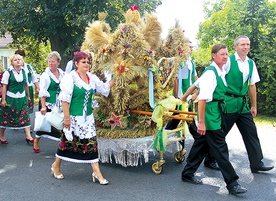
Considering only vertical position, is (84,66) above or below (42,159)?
above

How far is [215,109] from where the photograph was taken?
4.43 meters

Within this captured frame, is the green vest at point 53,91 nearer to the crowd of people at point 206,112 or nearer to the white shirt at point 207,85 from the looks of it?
A: the crowd of people at point 206,112

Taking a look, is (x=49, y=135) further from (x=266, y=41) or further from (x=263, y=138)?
(x=266, y=41)

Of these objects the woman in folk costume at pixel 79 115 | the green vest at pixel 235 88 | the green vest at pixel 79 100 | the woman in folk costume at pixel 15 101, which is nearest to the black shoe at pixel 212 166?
the green vest at pixel 235 88

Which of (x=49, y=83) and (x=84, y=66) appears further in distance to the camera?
(x=49, y=83)

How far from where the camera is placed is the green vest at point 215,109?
4387mm

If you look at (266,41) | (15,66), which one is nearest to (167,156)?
(15,66)

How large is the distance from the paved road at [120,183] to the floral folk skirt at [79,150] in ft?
1.10

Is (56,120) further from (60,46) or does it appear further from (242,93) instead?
(60,46)

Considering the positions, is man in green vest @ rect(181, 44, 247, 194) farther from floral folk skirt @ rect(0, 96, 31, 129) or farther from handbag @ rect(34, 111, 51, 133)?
floral folk skirt @ rect(0, 96, 31, 129)

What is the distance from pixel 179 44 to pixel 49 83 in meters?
2.27

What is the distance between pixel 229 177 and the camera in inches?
170

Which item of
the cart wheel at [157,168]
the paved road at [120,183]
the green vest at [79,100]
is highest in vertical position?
the green vest at [79,100]

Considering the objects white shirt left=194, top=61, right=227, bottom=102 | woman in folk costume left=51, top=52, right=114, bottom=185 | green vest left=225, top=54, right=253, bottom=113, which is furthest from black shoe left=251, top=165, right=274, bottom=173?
woman in folk costume left=51, top=52, right=114, bottom=185
